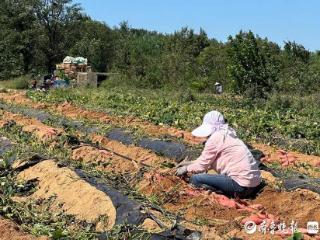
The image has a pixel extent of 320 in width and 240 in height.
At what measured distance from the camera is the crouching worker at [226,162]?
6.61 m

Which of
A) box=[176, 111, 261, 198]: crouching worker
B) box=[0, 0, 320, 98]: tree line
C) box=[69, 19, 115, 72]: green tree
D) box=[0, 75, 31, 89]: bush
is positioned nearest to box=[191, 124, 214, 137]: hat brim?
box=[176, 111, 261, 198]: crouching worker

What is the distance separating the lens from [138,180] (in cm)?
718

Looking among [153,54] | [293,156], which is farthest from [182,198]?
[153,54]

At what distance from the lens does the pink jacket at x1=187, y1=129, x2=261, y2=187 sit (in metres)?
6.61

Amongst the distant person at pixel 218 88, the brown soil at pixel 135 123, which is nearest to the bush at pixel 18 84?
the brown soil at pixel 135 123

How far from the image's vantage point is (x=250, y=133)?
38.1 feet

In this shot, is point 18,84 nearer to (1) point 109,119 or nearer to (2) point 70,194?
(1) point 109,119

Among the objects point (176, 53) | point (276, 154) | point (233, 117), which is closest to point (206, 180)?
point (276, 154)

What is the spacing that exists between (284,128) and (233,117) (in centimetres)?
175

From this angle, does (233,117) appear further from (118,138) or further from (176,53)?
(176,53)

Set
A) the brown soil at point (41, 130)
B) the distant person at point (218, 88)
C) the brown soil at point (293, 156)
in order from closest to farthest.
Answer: the brown soil at point (293, 156), the brown soil at point (41, 130), the distant person at point (218, 88)

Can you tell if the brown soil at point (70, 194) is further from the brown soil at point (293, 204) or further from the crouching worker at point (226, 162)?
the brown soil at point (293, 204)

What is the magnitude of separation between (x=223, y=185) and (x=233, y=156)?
0.34 metres

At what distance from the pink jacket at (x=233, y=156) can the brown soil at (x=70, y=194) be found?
135cm
